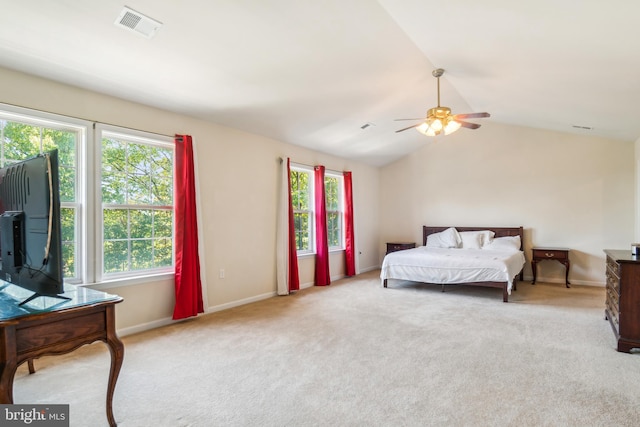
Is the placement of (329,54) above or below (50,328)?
above

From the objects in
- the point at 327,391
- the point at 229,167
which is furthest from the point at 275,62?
the point at 327,391

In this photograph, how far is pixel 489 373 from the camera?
104 inches

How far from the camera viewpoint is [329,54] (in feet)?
11.1

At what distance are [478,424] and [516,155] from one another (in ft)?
19.6

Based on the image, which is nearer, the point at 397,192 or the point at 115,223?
the point at 115,223

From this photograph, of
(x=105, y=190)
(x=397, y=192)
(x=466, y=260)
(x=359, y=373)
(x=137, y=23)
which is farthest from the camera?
(x=397, y=192)

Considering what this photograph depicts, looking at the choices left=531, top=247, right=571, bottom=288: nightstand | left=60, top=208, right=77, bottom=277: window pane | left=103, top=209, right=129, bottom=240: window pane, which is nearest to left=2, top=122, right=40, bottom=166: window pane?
left=60, top=208, right=77, bottom=277: window pane

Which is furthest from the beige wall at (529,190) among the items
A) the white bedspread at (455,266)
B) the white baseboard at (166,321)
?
the white baseboard at (166,321)

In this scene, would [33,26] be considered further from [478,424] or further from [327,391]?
[478,424]

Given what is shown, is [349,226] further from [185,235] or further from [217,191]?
[185,235]

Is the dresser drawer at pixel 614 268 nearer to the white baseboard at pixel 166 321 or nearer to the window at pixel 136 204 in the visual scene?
the white baseboard at pixel 166 321

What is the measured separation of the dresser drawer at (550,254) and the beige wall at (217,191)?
4.01 meters

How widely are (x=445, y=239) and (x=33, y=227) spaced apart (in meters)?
6.50

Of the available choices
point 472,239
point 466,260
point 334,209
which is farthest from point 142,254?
point 472,239
